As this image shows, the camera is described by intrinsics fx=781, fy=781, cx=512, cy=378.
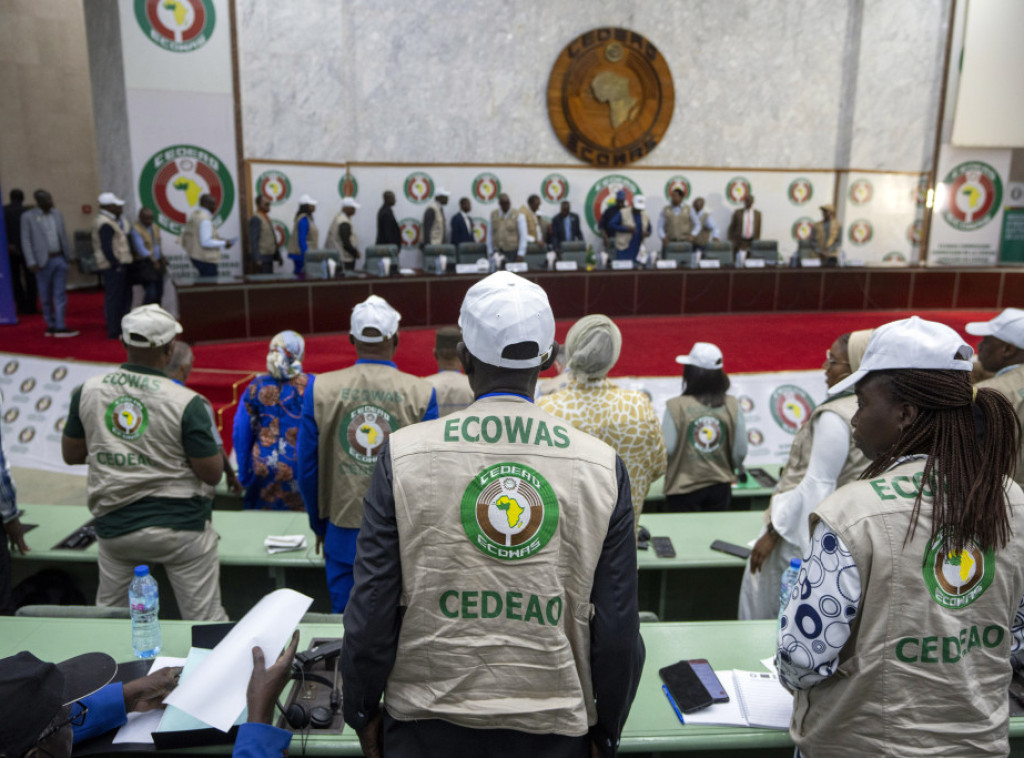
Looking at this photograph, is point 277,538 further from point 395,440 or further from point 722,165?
point 722,165

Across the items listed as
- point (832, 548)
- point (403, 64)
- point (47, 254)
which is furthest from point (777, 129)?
point (832, 548)

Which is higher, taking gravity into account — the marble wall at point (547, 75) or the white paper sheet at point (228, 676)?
the marble wall at point (547, 75)

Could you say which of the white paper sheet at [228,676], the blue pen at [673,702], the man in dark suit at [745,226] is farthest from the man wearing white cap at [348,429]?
the man in dark suit at [745,226]

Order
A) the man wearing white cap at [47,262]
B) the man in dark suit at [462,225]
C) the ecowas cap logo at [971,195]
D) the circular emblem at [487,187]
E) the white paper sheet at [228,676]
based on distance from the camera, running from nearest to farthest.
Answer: the white paper sheet at [228,676] → the man wearing white cap at [47,262] → the man in dark suit at [462,225] → the circular emblem at [487,187] → the ecowas cap logo at [971,195]

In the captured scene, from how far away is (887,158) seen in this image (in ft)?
44.2

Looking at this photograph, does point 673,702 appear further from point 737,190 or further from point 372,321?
point 737,190

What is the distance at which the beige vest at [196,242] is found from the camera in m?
9.36

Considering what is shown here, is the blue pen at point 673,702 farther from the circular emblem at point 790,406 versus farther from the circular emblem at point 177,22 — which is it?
the circular emblem at point 177,22

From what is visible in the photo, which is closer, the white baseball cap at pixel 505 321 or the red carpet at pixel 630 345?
the white baseball cap at pixel 505 321

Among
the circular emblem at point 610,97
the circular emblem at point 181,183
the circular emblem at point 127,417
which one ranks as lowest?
the circular emblem at point 127,417

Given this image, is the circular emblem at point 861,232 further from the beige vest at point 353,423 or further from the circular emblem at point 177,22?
the beige vest at point 353,423

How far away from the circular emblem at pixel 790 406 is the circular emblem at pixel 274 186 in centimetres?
756

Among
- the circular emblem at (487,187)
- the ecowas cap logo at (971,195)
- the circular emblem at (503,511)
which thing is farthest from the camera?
the ecowas cap logo at (971,195)

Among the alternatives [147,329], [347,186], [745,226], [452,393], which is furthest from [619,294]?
[147,329]
